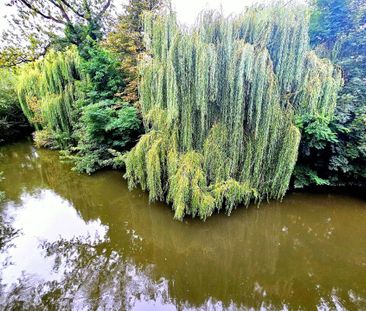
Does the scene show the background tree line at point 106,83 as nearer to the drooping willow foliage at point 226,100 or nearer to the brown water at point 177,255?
the drooping willow foliage at point 226,100

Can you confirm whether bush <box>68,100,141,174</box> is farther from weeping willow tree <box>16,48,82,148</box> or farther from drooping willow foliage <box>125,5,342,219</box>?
weeping willow tree <box>16,48,82,148</box>

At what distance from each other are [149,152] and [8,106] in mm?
12146

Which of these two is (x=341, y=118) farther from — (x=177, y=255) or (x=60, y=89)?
(x=60, y=89)

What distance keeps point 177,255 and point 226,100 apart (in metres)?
2.96

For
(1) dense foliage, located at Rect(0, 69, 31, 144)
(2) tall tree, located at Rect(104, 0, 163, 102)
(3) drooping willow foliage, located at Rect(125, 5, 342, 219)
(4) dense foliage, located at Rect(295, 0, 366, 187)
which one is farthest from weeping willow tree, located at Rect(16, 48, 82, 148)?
(4) dense foliage, located at Rect(295, 0, 366, 187)

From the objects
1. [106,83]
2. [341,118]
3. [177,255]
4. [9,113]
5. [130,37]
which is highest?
[130,37]

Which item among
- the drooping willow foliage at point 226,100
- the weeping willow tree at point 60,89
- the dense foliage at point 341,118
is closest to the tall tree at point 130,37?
the weeping willow tree at point 60,89

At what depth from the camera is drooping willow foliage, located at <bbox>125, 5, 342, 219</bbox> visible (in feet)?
14.0

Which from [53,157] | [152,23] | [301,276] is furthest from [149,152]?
[53,157]

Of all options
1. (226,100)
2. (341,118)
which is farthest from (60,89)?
(341,118)

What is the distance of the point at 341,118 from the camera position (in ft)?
17.0

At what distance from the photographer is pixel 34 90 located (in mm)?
10797

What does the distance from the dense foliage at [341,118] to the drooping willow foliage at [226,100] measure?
0.63 metres

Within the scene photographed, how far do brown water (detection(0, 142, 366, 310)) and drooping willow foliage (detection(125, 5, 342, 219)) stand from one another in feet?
2.08
